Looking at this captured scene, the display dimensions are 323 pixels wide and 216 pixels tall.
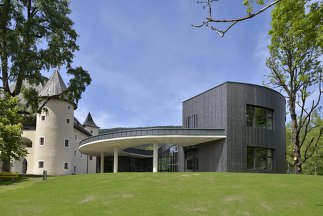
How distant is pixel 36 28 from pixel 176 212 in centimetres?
2389

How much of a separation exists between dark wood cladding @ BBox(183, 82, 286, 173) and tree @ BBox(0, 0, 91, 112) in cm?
1231

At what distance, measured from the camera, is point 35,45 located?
31.8 m

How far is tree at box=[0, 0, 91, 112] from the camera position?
29391mm

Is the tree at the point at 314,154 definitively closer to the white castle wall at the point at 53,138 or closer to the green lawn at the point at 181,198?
the white castle wall at the point at 53,138

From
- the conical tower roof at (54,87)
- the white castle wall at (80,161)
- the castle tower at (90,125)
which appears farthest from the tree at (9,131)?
the castle tower at (90,125)

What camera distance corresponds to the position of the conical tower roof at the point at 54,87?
47.2m

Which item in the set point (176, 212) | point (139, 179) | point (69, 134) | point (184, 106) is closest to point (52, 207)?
point (176, 212)

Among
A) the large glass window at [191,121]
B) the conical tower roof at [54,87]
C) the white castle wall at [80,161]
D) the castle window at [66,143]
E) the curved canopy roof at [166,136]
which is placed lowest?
the white castle wall at [80,161]

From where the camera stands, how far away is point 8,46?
28.8m

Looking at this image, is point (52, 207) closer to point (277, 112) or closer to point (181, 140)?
point (181, 140)

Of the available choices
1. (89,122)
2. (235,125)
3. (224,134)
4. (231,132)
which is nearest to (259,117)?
(235,125)

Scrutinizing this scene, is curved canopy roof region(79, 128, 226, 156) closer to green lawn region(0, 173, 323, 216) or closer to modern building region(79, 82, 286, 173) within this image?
modern building region(79, 82, 286, 173)

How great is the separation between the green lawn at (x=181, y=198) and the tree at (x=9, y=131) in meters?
9.12

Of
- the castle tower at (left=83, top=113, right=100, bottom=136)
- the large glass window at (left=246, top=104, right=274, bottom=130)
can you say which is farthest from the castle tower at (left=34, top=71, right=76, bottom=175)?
the large glass window at (left=246, top=104, right=274, bottom=130)
